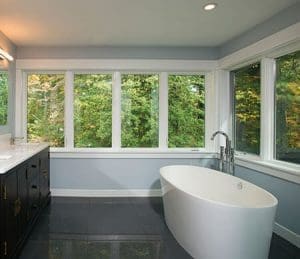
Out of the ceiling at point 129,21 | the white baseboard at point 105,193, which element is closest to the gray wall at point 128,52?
the ceiling at point 129,21

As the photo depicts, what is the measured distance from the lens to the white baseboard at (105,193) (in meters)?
4.27

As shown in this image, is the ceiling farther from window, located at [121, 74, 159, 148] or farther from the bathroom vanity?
the bathroom vanity

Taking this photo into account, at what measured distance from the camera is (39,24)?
3.23m

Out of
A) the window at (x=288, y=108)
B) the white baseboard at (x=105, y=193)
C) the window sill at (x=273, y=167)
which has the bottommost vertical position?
the white baseboard at (x=105, y=193)

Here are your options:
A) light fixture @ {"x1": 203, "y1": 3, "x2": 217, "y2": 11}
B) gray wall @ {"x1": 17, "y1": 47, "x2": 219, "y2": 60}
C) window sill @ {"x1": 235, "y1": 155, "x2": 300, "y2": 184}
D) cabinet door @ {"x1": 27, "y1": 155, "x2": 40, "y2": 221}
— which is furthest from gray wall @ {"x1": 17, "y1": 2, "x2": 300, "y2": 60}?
cabinet door @ {"x1": 27, "y1": 155, "x2": 40, "y2": 221}

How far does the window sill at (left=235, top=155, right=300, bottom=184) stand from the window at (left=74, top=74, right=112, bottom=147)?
2.08 meters

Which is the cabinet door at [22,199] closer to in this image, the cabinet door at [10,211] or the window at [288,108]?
the cabinet door at [10,211]

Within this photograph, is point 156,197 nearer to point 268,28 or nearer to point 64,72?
point 64,72

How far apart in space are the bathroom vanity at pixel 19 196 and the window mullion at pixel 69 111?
86cm

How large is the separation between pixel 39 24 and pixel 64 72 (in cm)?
116

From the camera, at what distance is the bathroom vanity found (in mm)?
2055

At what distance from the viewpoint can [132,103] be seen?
14.5 ft

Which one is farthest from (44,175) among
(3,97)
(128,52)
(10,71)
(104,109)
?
(128,52)

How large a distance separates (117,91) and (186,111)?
3.84 ft
